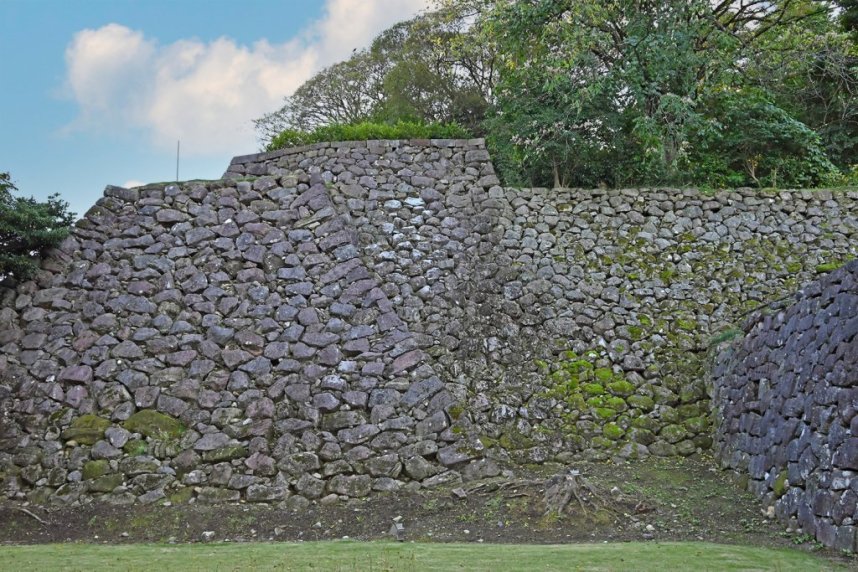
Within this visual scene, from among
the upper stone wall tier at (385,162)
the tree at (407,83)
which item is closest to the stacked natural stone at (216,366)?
the upper stone wall tier at (385,162)

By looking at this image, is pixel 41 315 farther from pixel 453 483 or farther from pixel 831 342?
pixel 831 342

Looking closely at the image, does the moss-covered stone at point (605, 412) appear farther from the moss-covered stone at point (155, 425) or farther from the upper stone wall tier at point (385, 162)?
the moss-covered stone at point (155, 425)

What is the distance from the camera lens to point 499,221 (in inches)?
551

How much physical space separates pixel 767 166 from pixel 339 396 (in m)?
10.4

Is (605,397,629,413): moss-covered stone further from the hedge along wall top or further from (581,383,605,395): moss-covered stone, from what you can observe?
(581,383,605,395): moss-covered stone

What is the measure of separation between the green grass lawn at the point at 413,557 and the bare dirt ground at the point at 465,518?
2.04 feet

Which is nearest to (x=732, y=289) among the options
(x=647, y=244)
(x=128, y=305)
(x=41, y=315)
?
(x=647, y=244)

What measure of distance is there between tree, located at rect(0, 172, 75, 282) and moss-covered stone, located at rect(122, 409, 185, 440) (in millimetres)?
3197

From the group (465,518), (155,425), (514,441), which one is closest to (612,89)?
(514,441)

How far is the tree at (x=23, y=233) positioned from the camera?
39.6 feet

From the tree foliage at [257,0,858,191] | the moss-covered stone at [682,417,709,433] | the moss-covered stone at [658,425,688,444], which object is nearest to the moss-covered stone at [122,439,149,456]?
the moss-covered stone at [658,425,688,444]

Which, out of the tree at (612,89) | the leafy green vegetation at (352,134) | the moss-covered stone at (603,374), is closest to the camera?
the moss-covered stone at (603,374)

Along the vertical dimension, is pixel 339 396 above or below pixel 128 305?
below

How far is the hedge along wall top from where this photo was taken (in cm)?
1063
